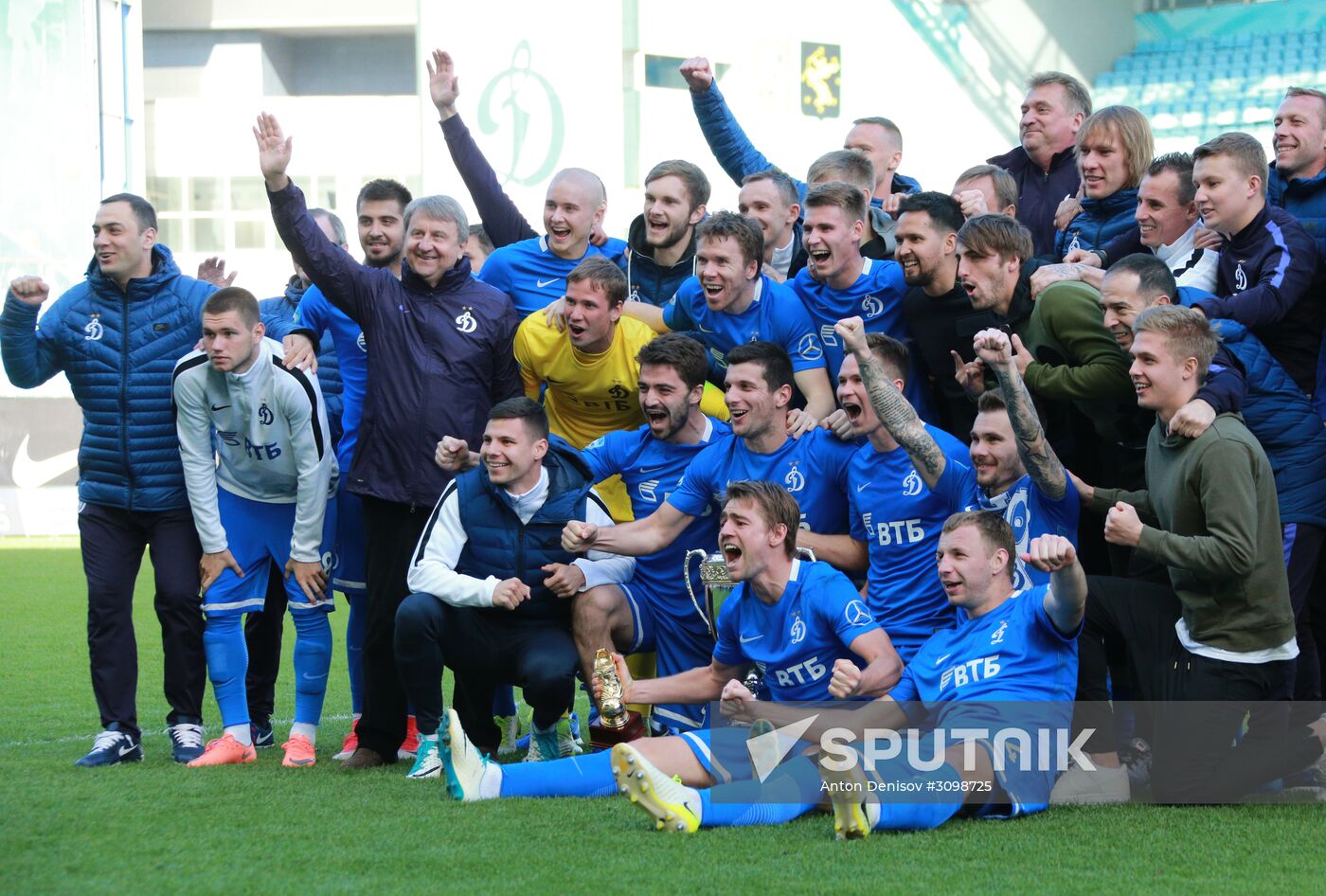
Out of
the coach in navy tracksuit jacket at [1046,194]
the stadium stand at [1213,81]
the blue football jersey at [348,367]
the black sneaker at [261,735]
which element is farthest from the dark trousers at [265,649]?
the stadium stand at [1213,81]

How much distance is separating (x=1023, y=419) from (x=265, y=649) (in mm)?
3429

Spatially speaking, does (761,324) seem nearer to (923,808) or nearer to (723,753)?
(723,753)

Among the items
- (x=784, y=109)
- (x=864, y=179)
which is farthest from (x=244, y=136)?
(x=864, y=179)

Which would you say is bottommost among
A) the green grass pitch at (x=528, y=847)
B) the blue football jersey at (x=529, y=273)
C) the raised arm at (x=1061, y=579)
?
the green grass pitch at (x=528, y=847)

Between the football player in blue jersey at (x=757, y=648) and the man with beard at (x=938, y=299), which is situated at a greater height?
the man with beard at (x=938, y=299)

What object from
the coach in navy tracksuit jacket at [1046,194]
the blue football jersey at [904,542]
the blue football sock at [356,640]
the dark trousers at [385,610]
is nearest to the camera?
the blue football jersey at [904,542]

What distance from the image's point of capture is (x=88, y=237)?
20.5 meters

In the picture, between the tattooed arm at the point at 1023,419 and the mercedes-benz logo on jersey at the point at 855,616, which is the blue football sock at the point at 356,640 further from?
the tattooed arm at the point at 1023,419

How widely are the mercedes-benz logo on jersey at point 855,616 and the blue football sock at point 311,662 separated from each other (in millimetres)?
2204

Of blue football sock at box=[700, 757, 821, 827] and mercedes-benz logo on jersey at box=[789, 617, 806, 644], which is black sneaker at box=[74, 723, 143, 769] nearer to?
blue football sock at box=[700, 757, 821, 827]

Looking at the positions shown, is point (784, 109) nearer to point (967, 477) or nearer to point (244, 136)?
point (244, 136)

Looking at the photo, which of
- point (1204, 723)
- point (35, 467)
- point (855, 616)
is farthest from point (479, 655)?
point (35, 467)

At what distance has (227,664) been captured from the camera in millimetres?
5750

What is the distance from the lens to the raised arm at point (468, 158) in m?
6.38
